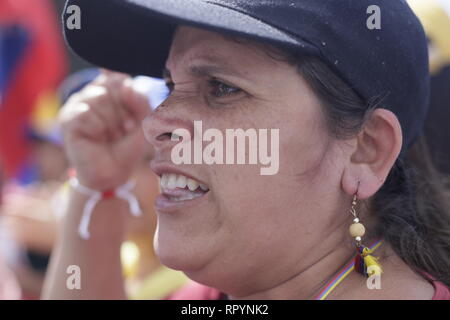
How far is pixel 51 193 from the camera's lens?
507cm

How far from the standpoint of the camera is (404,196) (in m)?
1.84

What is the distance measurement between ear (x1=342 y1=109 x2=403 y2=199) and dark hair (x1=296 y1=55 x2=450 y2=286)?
37mm

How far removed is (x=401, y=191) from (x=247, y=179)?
0.56 meters

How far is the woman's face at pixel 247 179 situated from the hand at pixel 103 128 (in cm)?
73

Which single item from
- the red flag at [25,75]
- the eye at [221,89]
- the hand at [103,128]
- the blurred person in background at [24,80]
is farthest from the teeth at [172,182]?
the red flag at [25,75]

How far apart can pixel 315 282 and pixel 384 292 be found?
0.20m

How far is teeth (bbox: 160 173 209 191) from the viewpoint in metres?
1.62

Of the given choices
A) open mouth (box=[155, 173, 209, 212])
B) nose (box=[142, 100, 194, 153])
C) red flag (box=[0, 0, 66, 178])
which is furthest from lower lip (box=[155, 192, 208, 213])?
red flag (box=[0, 0, 66, 178])

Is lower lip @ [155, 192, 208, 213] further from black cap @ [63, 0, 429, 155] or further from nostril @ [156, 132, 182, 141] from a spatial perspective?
black cap @ [63, 0, 429, 155]

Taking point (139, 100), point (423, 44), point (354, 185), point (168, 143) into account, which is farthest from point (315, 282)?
point (139, 100)

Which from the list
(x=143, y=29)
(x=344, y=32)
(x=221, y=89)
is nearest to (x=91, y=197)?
(x=143, y=29)

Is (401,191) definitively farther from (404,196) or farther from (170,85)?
(170,85)

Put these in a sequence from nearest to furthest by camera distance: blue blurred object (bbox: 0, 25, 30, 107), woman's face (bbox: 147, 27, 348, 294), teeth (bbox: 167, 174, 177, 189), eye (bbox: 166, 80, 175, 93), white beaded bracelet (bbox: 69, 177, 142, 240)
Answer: woman's face (bbox: 147, 27, 348, 294) < teeth (bbox: 167, 174, 177, 189) < eye (bbox: 166, 80, 175, 93) < white beaded bracelet (bbox: 69, 177, 142, 240) < blue blurred object (bbox: 0, 25, 30, 107)
